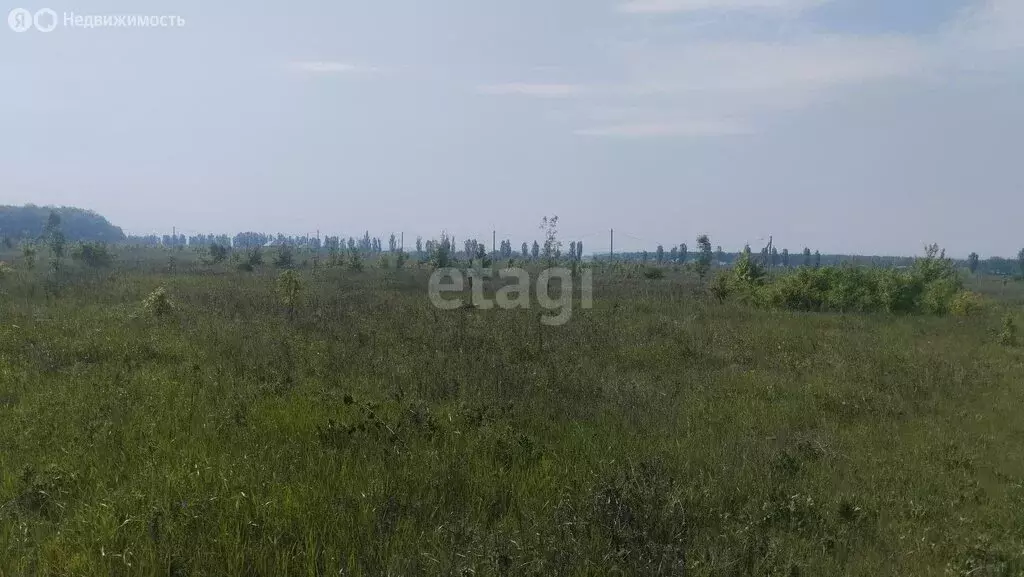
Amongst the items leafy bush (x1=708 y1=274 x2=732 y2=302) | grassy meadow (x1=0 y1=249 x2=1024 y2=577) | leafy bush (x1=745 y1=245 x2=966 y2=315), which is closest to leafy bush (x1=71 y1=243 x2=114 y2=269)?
grassy meadow (x1=0 y1=249 x2=1024 y2=577)

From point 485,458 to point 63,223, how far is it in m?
142

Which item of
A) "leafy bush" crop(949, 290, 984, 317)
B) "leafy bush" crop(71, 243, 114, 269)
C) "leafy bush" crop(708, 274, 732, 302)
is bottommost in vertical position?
"leafy bush" crop(949, 290, 984, 317)

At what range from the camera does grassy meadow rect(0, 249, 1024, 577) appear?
3.32 m

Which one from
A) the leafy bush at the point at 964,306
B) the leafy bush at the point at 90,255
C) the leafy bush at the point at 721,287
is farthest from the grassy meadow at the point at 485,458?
the leafy bush at the point at 90,255

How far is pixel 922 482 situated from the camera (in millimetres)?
5016

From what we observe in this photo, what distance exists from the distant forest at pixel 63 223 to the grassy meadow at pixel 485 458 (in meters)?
110

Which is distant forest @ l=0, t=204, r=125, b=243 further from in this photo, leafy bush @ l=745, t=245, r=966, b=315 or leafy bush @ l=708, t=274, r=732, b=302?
leafy bush @ l=745, t=245, r=966, b=315

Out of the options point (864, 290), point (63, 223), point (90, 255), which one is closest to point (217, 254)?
point (90, 255)

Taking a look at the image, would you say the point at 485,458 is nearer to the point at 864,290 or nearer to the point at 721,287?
the point at 721,287

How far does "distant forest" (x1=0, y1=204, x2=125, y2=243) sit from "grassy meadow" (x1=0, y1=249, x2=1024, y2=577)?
110 metres

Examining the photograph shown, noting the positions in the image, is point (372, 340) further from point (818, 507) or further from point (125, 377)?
point (818, 507)

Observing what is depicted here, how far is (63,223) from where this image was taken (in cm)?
11394

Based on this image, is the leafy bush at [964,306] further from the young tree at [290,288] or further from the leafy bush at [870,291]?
the young tree at [290,288]

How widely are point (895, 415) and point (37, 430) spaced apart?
9.37 m
